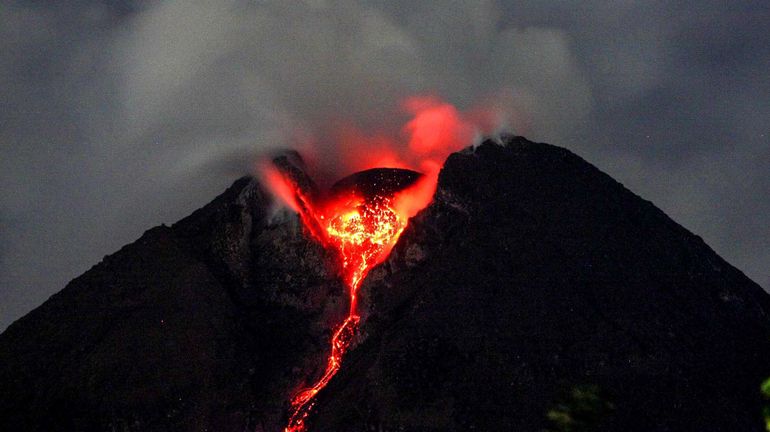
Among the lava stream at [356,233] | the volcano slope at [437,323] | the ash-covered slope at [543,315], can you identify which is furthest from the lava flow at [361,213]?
the ash-covered slope at [543,315]

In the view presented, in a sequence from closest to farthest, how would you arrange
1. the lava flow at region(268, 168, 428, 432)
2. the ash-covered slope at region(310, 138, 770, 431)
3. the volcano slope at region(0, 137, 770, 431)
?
the ash-covered slope at region(310, 138, 770, 431) < the volcano slope at region(0, 137, 770, 431) < the lava flow at region(268, 168, 428, 432)

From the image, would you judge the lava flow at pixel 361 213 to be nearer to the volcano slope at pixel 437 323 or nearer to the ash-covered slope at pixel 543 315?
the volcano slope at pixel 437 323

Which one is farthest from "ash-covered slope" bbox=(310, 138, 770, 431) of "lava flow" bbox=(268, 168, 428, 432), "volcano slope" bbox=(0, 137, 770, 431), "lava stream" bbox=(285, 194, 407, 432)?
"lava flow" bbox=(268, 168, 428, 432)

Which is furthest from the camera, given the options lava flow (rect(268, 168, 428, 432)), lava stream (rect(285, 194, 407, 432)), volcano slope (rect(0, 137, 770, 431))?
lava flow (rect(268, 168, 428, 432))

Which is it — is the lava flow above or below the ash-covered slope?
above

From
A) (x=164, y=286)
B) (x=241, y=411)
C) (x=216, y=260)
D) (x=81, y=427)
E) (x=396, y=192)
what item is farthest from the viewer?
(x=396, y=192)

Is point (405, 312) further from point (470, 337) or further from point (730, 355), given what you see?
point (730, 355)

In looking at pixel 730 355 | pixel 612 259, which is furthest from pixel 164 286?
pixel 730 355

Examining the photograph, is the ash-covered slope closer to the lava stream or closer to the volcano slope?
the volcano slope

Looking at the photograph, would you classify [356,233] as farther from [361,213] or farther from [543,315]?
[543,315]
